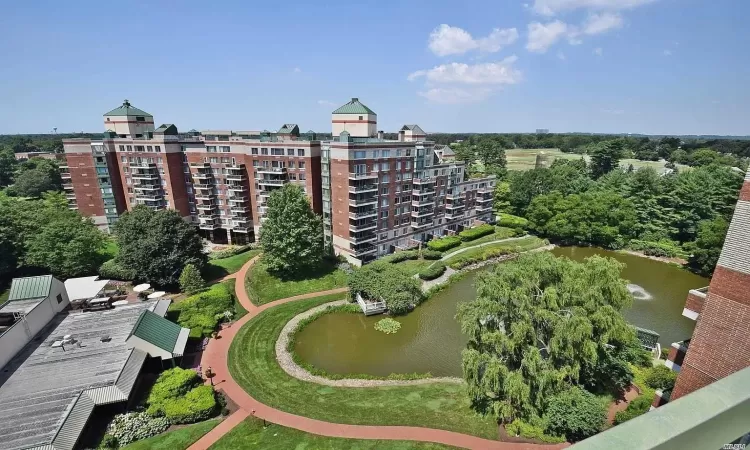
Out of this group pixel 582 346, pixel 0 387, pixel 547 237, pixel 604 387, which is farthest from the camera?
pixel 547 237

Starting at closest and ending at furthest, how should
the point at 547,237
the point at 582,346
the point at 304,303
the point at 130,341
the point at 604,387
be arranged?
the point at 582,346 < the point at 604,387 < the point at 130,341 < the point at 304,303 < the point at 547,237

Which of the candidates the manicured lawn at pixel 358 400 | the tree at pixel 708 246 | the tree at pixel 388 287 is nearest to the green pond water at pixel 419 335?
the tree at pixel 388 287

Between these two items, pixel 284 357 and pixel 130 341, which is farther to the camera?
pixel 284 357

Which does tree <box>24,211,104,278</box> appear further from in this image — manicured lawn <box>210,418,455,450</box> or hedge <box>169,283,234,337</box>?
manicured lawn <box>210,418,455,450</box>

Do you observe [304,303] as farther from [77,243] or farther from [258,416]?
[77,243]

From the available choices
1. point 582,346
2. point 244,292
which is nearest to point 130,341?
point 244,292

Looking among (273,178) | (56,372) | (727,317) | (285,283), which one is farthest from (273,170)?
(727,317)
